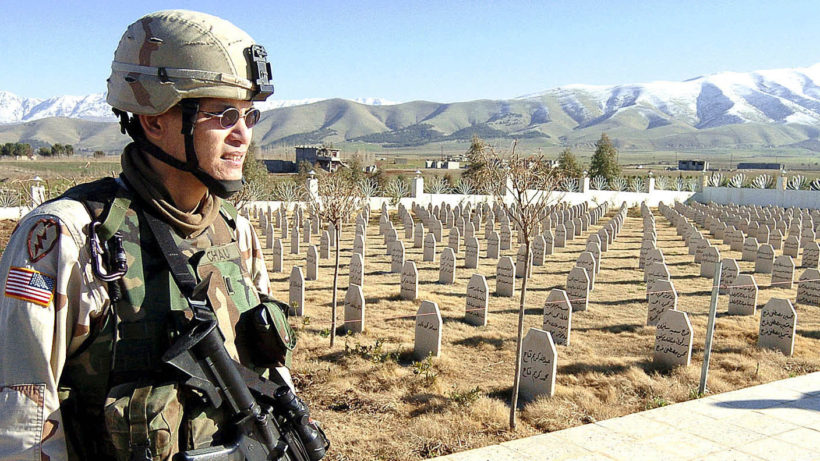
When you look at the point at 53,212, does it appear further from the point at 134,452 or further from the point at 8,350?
→ the point at 134,452

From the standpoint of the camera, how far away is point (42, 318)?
1452 mm

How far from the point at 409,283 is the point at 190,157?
34.2ft

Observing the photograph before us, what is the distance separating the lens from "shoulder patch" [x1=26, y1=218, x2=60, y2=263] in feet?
4.89

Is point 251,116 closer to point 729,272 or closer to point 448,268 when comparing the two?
point 448,268

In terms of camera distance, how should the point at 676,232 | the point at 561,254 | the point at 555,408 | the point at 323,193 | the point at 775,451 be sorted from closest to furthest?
the point at 775,451 → the point at 555,408 → the point at 323,193 → the point at 561,254 → the point at 676,232

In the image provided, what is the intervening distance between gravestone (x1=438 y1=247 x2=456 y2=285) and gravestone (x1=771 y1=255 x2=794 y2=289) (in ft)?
23.2

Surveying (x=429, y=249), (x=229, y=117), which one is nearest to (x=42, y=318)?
(x=229, y=117)

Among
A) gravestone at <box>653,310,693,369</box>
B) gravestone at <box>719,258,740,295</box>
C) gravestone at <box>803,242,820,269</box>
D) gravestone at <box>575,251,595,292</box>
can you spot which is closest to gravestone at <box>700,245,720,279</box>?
gravestone at <box>719,258,740,295</box>

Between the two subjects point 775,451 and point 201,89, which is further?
point 775,451

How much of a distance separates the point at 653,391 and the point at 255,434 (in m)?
Result: 6.25

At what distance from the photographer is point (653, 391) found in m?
6.96

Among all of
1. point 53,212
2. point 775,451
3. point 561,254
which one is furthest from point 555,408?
point 561,254

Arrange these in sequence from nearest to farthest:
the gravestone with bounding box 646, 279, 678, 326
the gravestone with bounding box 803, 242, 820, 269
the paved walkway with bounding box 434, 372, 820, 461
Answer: the paved walkway with bounding box 434, 372, 820, 461
the gravestone with bounding box 646, 279, 678, 326
the gravestone with bounding box 803, 242, 820, 269

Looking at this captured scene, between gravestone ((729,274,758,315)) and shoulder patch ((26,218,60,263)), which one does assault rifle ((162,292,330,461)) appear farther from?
gravestone ((729,274,758,315))
